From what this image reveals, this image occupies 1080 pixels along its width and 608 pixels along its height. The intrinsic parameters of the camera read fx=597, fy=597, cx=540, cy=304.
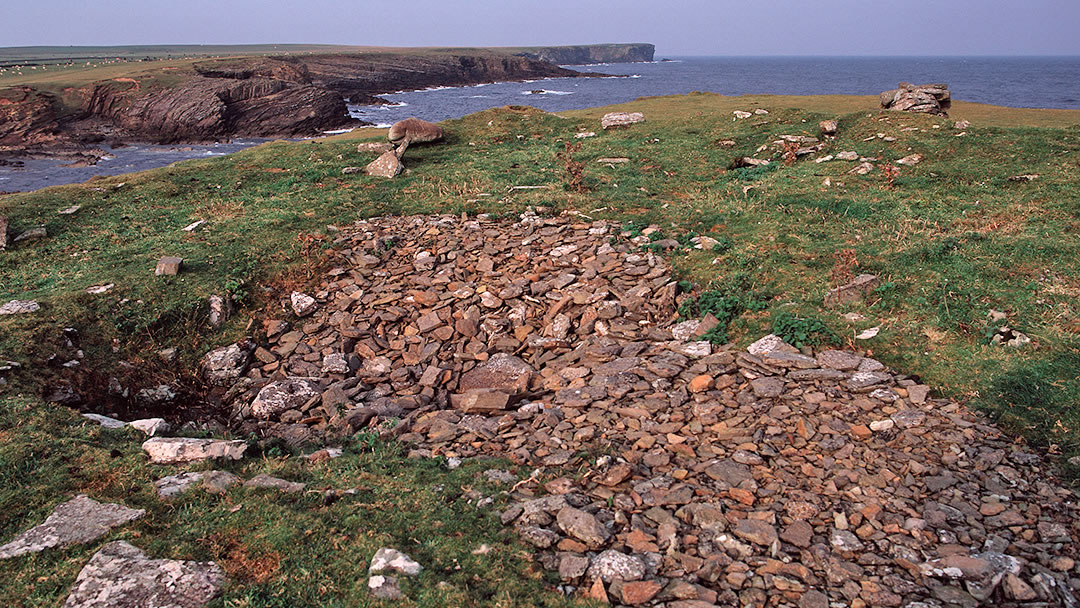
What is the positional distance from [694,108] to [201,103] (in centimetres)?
5164

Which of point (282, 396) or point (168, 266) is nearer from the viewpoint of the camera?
point (282, 396)

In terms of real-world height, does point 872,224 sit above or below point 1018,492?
above

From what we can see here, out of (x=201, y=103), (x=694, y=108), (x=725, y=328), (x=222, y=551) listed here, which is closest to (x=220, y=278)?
(x=222, y=551)

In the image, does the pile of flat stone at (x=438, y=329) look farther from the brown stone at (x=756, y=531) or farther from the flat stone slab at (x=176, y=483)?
the brown stone at (x=756, y=531)

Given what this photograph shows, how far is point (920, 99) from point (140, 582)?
74.0 ft

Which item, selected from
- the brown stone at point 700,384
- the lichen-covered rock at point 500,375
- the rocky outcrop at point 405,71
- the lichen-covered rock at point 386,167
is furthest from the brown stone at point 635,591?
the rocky outcrop at point 405,71

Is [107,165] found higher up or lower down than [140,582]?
higher up

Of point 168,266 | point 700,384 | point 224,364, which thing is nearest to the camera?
point 700,384

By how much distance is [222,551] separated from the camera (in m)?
4.06

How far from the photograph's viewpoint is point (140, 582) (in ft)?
12.3

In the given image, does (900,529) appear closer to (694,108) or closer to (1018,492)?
(1018,492)

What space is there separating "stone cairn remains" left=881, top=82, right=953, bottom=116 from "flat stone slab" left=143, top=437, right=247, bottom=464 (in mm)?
20158

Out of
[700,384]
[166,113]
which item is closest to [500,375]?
[700,384]

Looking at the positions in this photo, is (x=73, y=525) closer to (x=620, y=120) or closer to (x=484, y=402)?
(x=484, y=402)
